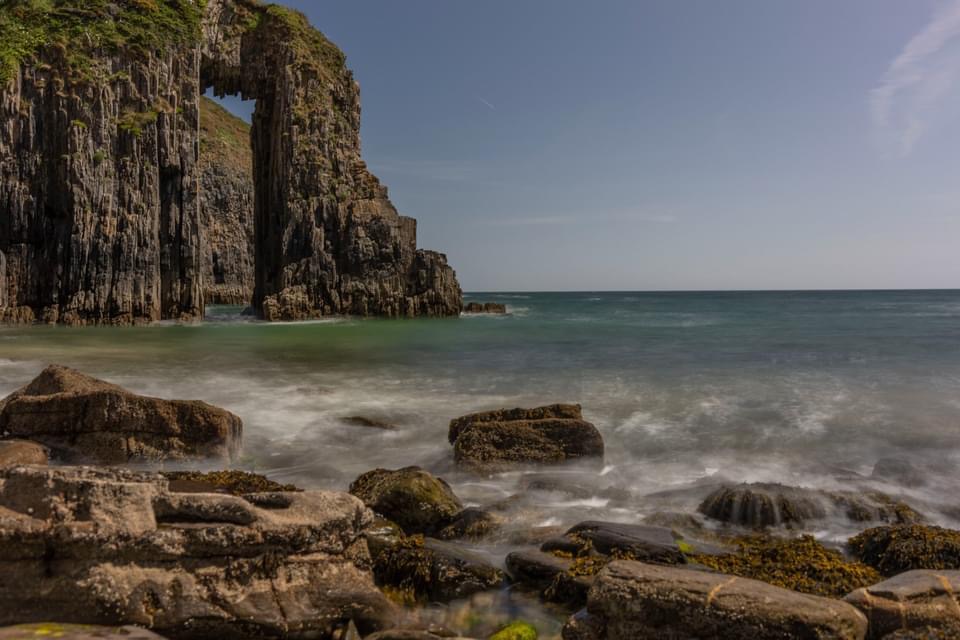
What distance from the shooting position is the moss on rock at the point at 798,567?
Result: 489 cm

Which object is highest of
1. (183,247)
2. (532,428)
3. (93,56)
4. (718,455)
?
(93,56)

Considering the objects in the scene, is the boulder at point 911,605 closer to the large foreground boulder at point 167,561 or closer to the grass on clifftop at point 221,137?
the large foreground boulder at point 167,561

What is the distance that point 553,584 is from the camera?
4.66 metres

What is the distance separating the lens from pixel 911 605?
12.3 ft

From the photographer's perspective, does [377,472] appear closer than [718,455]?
Yes

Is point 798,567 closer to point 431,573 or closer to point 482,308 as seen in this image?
point 431,573

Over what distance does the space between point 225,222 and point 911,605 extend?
79.1 m

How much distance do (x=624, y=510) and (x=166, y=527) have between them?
4889 mm

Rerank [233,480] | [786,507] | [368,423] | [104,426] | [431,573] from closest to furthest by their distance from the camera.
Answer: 1. [431,573]
2. [786,507]
3. [233,480]
4. [104,426]
5. [368,423]

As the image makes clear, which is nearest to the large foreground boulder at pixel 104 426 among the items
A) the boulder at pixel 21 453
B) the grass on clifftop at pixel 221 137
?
the boulder at pixel 21 453

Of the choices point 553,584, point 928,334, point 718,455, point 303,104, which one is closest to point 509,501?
point 553,584

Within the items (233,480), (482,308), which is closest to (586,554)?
(233,480)

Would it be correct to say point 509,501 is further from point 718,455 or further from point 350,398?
point 350,398

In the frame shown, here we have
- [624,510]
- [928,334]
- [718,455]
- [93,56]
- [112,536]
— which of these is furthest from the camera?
[93,56]
